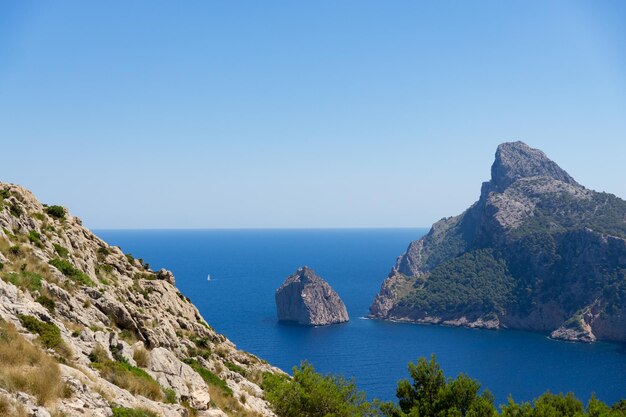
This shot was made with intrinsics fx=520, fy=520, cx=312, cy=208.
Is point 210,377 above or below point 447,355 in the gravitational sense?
above

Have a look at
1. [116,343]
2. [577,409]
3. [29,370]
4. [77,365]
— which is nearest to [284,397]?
[116,343]

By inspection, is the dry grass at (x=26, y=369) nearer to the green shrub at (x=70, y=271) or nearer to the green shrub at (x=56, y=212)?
the green shrub at (x=70, y=271)

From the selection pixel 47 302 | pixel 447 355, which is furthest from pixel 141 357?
pixel 447 355

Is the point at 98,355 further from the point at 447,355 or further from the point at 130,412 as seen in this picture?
the point at 447,355

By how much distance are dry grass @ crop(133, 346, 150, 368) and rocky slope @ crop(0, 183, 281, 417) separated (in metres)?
0.05

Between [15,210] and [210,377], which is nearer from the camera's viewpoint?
[210,377]

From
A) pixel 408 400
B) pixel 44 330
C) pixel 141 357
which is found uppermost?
pixel 44 330

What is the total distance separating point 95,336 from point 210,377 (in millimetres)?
8707

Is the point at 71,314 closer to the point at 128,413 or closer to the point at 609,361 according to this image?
the point at 128,413

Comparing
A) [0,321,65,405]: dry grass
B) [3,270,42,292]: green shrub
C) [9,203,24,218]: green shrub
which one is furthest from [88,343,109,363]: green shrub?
[9,203,24,218]: green shrub

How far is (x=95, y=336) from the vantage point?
22.3m

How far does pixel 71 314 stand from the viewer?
24.0m

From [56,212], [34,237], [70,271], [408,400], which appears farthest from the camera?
[408,400]

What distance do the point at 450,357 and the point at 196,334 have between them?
13193 centimetres
